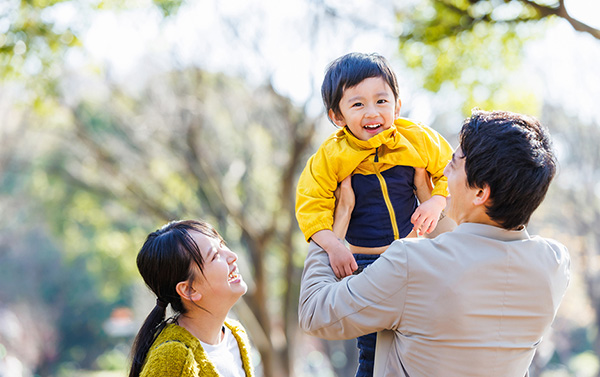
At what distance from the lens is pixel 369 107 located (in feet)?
7.19

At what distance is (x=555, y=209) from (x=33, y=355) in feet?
62.5

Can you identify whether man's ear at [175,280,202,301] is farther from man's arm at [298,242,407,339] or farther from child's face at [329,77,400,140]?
child's face at [329,77,400,140]

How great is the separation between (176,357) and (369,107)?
1073mm

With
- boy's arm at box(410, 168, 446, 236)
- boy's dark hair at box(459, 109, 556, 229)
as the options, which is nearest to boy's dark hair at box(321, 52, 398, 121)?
boy's arm at box(410, 168, 446, 236)

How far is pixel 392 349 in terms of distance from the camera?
177 cm

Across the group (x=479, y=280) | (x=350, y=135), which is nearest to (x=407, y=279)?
(x=479, y=280)

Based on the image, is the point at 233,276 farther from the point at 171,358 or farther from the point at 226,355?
the point at 171,358

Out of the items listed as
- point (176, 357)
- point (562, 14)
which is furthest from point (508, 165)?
point (562, 14)

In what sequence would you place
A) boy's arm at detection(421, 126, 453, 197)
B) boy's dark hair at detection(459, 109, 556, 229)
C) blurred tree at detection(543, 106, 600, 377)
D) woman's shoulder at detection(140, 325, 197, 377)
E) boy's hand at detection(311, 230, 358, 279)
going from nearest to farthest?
boy's dark hair at detection(459, 109, 556, 229) → woman's shoulder at detection(140, 325, 197, 377) → boy's hand at detection(311, 230, 358, 279) → boy's arm at detection(421, 126, 453, 197) → blurred tree at detection(543, 106, 600, 377)

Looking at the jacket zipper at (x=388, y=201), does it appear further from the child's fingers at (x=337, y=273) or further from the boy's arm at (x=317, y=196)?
the child's fingers at (x=337, y=273)

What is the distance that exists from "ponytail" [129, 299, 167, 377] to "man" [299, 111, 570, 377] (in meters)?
0.62

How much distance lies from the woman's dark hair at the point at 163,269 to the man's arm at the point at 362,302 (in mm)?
462

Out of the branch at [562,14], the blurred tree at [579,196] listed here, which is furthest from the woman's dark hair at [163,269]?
the blurred tree at [579,196]

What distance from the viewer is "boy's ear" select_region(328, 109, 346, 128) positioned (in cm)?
228
